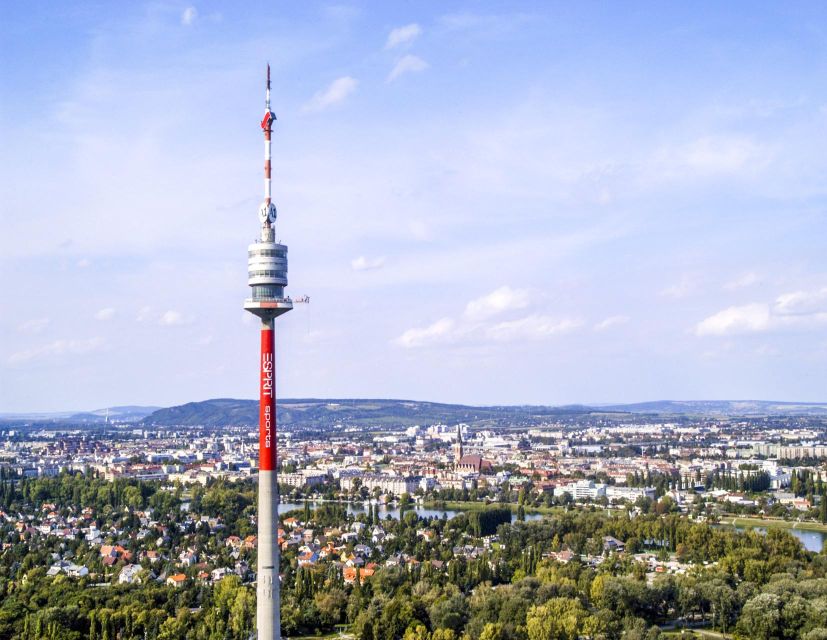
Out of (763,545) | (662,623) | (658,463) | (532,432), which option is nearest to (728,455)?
(658,463)

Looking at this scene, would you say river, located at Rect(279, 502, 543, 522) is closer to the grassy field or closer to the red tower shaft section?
the grassy field

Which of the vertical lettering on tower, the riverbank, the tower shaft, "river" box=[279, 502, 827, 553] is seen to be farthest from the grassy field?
the vertical lettering on tower

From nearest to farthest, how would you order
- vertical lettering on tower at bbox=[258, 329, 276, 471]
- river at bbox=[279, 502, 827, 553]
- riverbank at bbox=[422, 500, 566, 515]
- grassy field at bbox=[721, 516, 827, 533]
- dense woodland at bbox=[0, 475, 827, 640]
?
1. vertical lettering on tower at bbox=[258, 329, 276, 471]
2. dense woodland at bbox=[0, 475, 827, 640]
3. river at bbox=[279, 502, 827, 553]
4. grassy field at bbox=[721, 516, 827, 533]
5. riverbank at bbox=[422, 500, 566, 515]

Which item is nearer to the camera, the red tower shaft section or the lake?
the red tower shaft section

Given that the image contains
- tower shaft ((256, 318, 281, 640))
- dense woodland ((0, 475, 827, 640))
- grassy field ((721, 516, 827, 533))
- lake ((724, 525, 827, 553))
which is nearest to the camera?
tower shaft ((256, 318, 281, 640))

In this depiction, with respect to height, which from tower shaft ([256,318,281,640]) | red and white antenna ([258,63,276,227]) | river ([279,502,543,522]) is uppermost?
red and white antenna ([258,63,276,227])

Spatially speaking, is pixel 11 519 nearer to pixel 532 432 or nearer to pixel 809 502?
pixel 809 502

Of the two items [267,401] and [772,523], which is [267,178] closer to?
[267,401]
